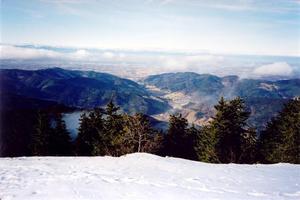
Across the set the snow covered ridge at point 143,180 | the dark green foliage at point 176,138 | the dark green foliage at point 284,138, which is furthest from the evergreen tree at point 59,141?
the snow covered ridge at point 143,180

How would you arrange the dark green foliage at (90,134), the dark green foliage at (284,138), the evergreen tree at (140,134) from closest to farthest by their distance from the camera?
the evergreen tree at (140,134)
the dark green foliage at (284,138)
the dark green foliage at (90,134)

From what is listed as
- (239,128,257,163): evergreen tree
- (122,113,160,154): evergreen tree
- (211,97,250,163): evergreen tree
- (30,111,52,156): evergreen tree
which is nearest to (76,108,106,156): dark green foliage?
(30,111,52,156): evergreen tree

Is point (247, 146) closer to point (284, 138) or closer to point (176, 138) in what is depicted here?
point (284, 138)

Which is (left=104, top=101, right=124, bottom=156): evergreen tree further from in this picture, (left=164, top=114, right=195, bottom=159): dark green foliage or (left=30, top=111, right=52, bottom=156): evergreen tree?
(left=30, top=111, right=52, bottom=156): evergreen tree

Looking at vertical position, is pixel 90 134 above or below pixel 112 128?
below

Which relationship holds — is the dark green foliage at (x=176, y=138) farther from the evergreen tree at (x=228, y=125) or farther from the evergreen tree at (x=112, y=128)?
the evergreen tree at (x=228, y=125)

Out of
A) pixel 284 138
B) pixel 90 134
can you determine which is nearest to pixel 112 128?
pixel 90 134
